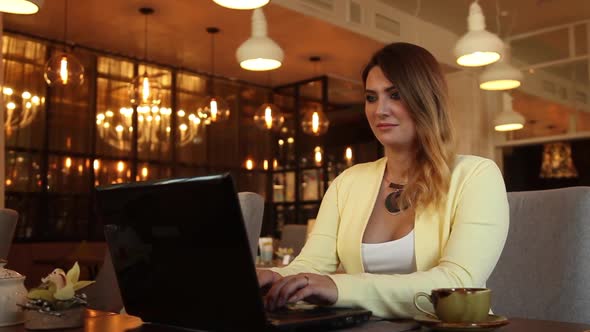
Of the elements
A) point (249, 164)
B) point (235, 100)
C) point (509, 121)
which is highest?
point (235, 100)

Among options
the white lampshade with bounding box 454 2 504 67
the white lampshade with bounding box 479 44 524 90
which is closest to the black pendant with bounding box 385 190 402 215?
the white lampshade with bounding box 454 2 504 67

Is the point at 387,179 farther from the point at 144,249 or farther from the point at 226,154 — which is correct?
the point at 226,154

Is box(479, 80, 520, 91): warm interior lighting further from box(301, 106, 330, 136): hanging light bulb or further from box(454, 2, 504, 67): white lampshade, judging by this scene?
box(301, 106, 330, 136): hanging light bulb

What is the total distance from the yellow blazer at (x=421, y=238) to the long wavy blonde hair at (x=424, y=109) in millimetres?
40

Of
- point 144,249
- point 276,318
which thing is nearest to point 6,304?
point 144,249

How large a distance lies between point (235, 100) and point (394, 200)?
6428 millimetres

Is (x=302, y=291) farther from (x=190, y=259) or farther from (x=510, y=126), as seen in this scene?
(x=510, y=126)

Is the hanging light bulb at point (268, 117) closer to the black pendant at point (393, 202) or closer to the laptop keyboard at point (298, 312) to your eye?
the black pendant at point (393, 202)

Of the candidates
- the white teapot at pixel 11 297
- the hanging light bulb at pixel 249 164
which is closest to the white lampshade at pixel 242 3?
the white teapot at pixel 11 297

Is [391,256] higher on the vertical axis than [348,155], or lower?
lower

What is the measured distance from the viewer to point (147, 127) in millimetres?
6895

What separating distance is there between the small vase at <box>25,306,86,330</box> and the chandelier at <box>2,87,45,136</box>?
529 cm

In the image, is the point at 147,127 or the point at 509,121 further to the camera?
the point at 147,127

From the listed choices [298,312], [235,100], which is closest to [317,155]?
[235,100]
